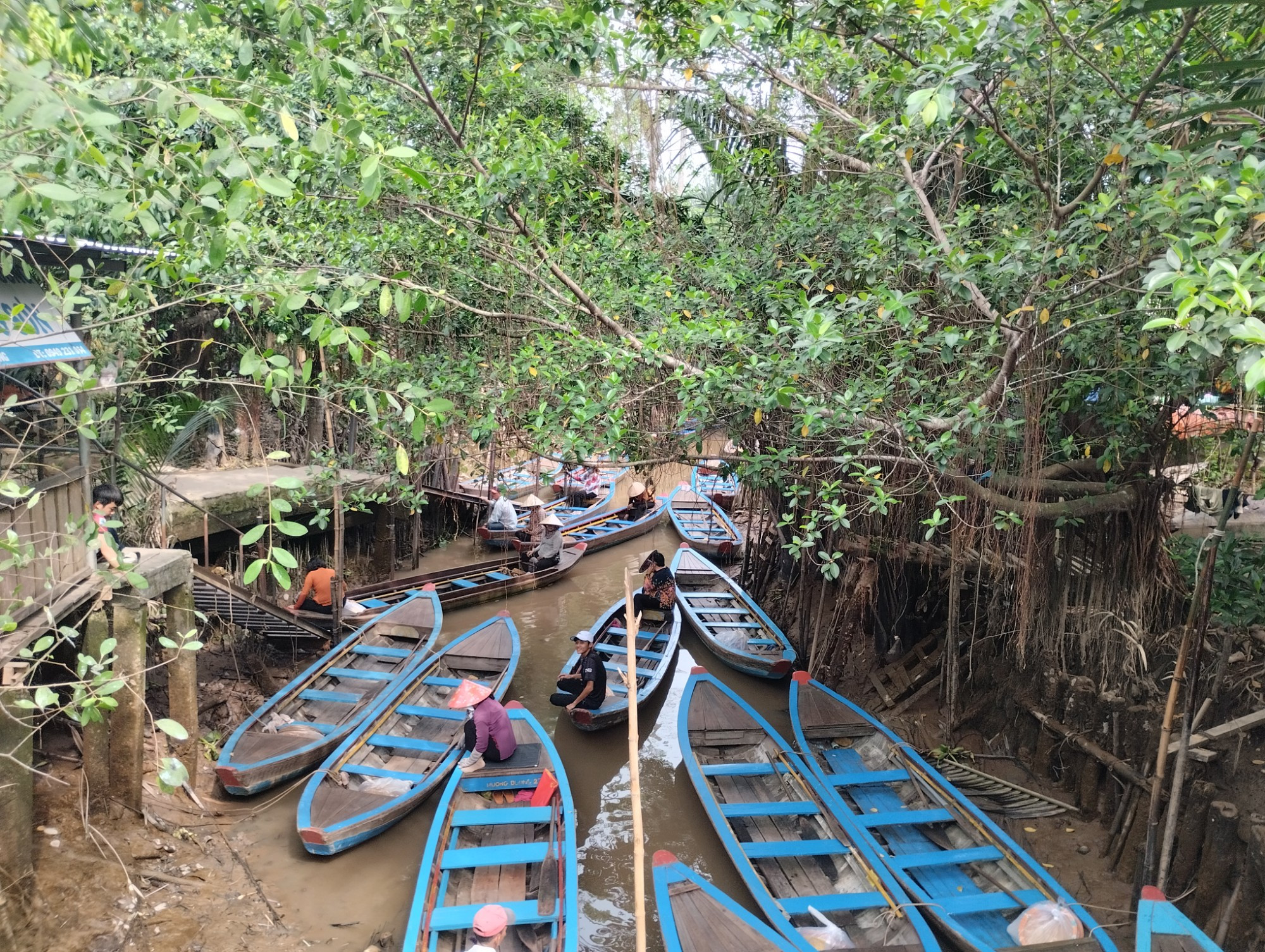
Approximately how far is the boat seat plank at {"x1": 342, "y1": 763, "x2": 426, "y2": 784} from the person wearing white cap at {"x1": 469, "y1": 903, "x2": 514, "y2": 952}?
1.99 meters

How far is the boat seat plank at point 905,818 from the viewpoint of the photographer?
18.5 ft

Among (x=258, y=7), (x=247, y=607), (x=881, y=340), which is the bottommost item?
(x=247, y=607)

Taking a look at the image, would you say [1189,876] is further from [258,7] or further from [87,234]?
[87,234]

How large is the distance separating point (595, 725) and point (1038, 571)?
13.5 ft

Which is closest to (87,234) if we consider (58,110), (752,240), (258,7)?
(258,7)

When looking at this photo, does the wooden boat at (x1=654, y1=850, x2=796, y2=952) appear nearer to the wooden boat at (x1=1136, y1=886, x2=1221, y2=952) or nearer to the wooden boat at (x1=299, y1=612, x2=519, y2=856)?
the wooden boat at (x1=1136, y1=886, x2=1221, y2=952)

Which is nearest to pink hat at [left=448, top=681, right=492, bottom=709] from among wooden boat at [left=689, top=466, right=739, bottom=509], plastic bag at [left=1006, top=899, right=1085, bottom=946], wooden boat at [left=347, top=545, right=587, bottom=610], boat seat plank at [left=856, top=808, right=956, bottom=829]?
boat seat plank at [left=856, top=808, right=956, bottom=829]

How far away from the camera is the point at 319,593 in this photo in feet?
28.2

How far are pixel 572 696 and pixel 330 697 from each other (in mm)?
2225

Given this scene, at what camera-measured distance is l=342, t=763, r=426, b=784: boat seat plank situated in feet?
20.2

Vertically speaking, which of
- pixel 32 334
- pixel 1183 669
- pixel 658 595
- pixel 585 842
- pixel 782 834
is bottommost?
pixel 585 842

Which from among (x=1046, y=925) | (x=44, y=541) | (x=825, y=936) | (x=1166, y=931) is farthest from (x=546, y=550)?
(x=1166, y=931)

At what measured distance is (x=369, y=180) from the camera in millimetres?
2732

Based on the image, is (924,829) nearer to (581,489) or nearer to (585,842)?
(585,842)
